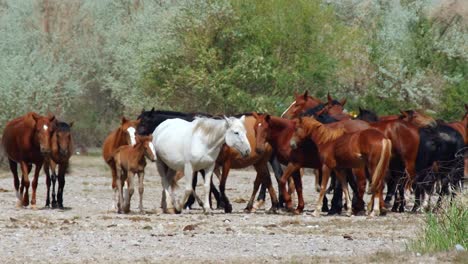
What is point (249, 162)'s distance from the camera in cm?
2897

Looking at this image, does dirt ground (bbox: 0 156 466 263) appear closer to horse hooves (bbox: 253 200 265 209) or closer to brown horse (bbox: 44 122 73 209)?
horse hooves (bbox: 253 200 265 209)

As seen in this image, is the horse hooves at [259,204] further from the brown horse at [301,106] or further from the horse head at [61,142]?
the horse head at [61,142]

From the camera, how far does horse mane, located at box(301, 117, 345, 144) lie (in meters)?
27.3

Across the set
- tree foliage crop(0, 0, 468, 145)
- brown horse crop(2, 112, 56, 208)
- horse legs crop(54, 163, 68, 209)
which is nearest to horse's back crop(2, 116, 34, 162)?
brown horse crop(2, 112, 56, 208)

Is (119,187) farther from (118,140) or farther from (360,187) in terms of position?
(360,187)

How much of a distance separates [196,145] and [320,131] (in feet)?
8.15

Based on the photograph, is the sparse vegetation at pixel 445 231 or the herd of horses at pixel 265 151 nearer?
the sparse vegetation at pixel 445 231

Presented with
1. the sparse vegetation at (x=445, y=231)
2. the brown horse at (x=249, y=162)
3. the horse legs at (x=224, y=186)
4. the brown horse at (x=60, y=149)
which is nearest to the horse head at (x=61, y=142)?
the brown horse at (x=60, y=149)

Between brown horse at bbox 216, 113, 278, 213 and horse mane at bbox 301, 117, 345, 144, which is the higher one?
horse mane at bbox 301, 117, 345, 144

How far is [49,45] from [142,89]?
43.1 ft

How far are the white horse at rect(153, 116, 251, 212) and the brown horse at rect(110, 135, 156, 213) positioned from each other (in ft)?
2.92

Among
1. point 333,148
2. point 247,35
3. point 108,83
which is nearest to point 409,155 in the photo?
point 333,148

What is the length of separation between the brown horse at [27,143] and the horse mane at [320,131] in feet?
17.8

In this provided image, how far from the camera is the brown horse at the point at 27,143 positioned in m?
28.9
